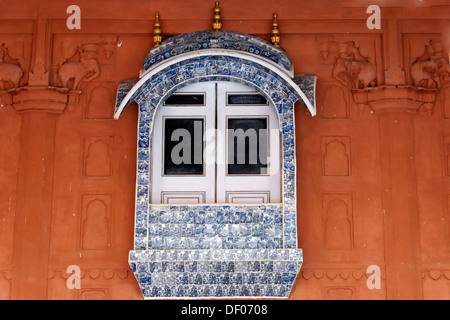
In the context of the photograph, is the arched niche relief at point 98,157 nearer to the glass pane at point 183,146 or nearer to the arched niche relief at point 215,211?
the arched niche relief at point 215,211

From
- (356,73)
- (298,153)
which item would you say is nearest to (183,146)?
(298,153)

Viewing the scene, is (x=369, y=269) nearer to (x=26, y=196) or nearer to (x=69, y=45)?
(x=26, y=196)

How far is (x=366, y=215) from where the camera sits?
4719 mm

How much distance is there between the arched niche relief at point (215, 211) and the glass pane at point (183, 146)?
0.09 feet

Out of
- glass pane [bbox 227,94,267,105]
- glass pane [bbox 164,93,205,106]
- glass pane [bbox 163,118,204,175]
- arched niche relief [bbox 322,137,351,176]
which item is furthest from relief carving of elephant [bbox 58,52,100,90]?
arched niche relief [bbox 322,137,351,176]

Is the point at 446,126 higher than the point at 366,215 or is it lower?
higher

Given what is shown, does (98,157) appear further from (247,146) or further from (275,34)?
(275,34)

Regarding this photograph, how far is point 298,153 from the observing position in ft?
15.8

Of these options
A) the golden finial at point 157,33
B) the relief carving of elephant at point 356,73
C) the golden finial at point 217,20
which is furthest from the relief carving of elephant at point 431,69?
the golden finial at point 157,33

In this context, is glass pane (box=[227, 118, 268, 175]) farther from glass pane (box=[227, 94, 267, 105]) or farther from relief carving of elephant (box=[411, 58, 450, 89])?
relief carving of elephant (box=[411, 58, 450, 89])

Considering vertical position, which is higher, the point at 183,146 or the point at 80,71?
the point at 80,71

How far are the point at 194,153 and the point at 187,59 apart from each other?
80 centimetres

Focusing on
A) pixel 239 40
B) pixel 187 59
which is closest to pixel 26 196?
pixel 187 59

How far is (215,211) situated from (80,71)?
1768 millimetres
